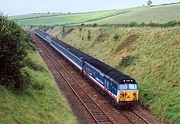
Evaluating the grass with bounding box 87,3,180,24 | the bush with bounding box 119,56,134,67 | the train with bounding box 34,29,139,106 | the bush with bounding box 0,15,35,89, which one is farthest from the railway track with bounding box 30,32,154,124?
the grass with bounding box 87,3,180,24

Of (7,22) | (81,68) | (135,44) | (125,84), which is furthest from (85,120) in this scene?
(135,44)

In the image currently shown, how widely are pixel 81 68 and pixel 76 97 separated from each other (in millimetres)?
12249

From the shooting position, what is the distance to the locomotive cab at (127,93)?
108 ft

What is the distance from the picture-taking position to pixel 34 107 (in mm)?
28750

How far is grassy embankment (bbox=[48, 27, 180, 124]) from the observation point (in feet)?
108

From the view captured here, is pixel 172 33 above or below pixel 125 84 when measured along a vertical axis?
above

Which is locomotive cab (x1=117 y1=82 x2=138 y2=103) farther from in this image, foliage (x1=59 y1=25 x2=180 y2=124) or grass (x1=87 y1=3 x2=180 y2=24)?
grass (x1=87 y1=3 x2=180 y2=24)

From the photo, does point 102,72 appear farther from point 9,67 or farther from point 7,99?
point 7,99

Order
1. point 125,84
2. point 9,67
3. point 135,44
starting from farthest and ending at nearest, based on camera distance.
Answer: point 135,44 → point 125,84 → point 9,67

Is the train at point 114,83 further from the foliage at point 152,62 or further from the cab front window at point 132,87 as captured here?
the foliage at point 152,62

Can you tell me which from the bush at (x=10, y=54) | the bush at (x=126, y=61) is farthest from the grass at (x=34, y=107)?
the bush at (x=126, y=61)

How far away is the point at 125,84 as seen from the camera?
33.2m

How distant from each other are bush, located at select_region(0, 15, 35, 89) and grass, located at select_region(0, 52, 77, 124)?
1.20 meters

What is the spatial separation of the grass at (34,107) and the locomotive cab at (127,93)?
16.3 ft
